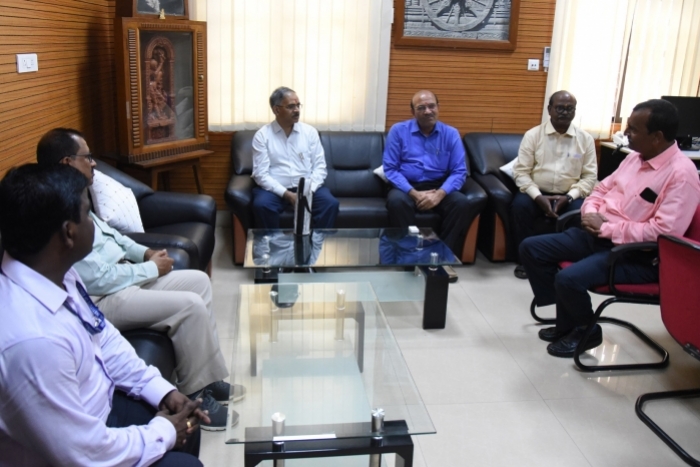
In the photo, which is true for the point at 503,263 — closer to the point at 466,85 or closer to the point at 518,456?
the point at 466,85

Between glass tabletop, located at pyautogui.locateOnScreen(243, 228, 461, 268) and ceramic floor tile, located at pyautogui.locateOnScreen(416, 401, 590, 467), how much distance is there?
91 cm

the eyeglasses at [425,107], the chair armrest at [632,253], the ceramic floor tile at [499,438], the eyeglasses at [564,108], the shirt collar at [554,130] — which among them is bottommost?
the ceramic floor tile at [499,438]

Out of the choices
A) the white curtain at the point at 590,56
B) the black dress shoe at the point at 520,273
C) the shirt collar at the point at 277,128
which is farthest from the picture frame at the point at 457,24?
the black dress shoe at the point at 520,273

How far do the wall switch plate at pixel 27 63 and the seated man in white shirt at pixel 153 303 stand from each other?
0.77m

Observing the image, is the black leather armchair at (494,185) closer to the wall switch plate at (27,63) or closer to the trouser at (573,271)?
the trouser at (573,271)

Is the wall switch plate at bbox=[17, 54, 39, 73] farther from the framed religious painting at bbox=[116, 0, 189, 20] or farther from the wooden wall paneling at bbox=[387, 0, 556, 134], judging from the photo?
the wooden wall paneling at bbox=[387, 0, 556, 134]

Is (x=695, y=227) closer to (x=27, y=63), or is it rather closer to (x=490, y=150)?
(x=490, y=150)

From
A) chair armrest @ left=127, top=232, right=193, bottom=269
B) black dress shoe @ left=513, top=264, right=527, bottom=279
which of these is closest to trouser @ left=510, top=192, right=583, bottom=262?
black dress shoe @ left=513, top=264, right=527, bottom=279

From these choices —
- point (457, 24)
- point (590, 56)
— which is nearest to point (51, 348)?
point (457, 24)

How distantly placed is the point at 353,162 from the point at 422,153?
1.94 ft

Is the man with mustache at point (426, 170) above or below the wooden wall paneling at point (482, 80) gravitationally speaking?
below

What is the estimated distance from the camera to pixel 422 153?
4441 millimetres

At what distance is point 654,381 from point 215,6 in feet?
12.3

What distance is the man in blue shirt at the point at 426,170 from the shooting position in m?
4.22
